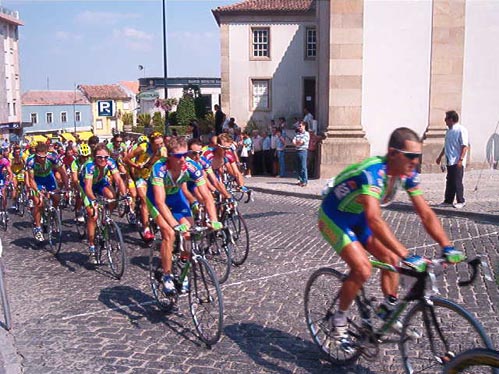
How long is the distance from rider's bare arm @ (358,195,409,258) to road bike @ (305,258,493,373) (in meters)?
0.15

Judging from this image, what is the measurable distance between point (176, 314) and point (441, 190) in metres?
10.9

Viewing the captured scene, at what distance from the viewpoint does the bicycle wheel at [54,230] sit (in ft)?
34.3

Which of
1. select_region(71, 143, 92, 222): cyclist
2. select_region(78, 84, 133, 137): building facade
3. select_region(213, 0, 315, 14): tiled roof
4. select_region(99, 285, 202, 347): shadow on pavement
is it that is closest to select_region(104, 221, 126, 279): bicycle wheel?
select_region(99, 285, 202, 347): shadow on pavement

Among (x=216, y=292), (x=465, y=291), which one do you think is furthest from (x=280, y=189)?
(x=216, y=292)

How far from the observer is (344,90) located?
19781 millimetres

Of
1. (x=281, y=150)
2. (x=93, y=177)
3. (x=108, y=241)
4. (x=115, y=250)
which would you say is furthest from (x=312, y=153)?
(x=115, y=250)

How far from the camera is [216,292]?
559 centimetres

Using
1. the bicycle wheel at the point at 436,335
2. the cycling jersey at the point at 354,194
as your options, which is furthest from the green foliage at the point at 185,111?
the bicycle wheel at the point at 436,335

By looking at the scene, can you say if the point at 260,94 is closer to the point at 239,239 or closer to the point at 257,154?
the point at 257,154

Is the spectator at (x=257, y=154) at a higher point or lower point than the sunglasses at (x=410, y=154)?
lower

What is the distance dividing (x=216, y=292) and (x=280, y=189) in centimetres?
1240

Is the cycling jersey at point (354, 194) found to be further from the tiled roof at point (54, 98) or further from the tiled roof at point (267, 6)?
the tiled roof at point (54, 98)

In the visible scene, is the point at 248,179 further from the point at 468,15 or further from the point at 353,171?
the point at 353,171

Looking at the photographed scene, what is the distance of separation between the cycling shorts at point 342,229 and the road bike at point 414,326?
0.29 meters
